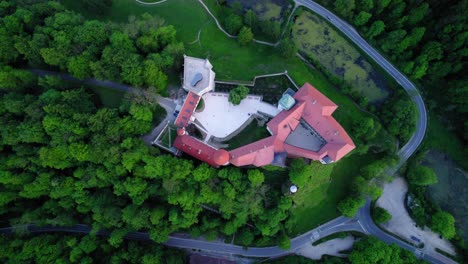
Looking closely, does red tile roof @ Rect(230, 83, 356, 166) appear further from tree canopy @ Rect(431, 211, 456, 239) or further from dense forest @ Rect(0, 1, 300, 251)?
tree canopy @ Rect(431, 211, 456, 239)

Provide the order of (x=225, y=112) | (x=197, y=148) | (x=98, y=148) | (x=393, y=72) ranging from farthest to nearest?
1. (x=393, y=72)
2. (x=225, y=112)
3. (x=197, y=148)
4. (x=98, y=148)

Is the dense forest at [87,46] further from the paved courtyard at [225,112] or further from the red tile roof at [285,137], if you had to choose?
the paved courtyard at [225,112]

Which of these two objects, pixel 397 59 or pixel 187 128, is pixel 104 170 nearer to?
pixel 187 128

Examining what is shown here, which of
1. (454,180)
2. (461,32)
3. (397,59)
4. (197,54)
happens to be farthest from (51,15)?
(454,180)

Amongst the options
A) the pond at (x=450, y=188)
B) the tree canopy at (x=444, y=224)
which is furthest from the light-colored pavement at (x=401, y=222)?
the pond at (x=450, y=188)

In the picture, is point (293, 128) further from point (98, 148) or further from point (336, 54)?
point (98, 148)

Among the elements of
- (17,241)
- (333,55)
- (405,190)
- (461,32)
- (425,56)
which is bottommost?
(17,241)

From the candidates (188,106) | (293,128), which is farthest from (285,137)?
(188,106)
